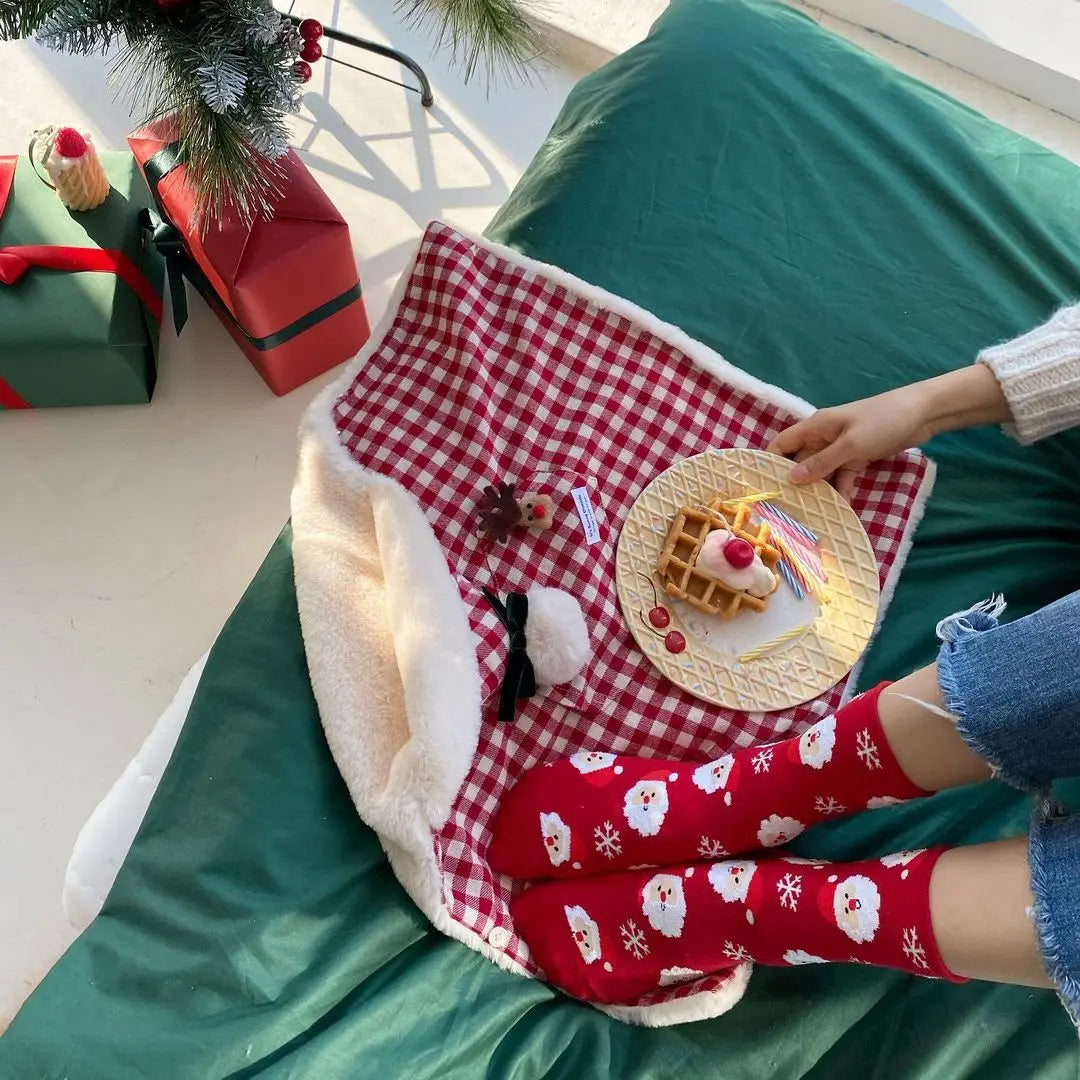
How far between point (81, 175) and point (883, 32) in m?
1.25

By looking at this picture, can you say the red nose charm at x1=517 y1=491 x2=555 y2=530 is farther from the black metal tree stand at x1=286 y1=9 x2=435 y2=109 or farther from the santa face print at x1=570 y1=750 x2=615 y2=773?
the black metal tree stand at x1=286 y1=9 x2=435 y2=109

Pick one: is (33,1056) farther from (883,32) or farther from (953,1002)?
(883,32)

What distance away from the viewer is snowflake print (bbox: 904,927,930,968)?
24.3 inches

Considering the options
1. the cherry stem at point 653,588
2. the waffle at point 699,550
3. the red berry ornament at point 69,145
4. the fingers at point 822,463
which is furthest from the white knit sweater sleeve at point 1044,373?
the red berry ornament at point 69,145

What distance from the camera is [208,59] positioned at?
0.79m

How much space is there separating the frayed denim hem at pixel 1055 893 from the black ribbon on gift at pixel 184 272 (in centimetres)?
89

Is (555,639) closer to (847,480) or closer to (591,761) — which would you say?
(591,761)

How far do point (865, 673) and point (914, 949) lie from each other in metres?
0.28

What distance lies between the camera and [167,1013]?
0.69m

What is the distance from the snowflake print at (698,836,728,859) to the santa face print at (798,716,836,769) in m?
0.10

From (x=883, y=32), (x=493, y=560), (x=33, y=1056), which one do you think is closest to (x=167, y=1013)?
(x=33, y=1056)

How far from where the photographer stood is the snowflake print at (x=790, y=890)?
68 centimetres

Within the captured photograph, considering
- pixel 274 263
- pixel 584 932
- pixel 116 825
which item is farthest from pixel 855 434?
pixel 116 825

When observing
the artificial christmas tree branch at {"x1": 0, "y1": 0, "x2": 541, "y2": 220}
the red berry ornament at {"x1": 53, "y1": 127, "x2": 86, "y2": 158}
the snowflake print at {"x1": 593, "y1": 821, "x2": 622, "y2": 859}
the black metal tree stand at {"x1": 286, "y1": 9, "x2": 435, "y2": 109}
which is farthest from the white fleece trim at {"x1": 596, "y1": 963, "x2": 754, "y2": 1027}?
the black metal tree stand at {"x1": 286, "y1": 9, "x2": 435, "y2": 109}
